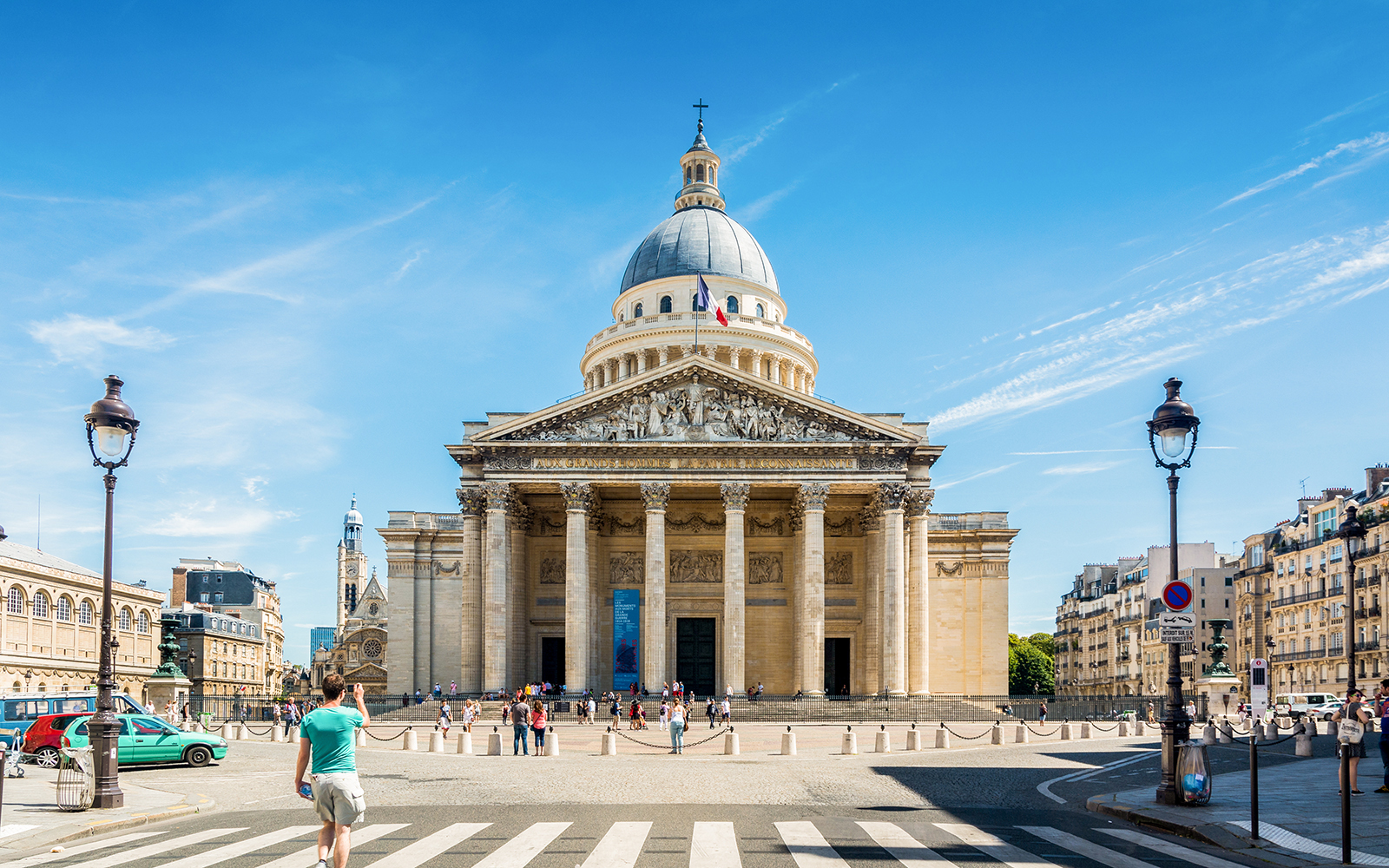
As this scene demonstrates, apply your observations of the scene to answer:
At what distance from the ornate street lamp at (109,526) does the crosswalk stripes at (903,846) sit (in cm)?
1215

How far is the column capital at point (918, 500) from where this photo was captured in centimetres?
6200

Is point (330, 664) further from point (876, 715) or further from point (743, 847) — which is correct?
point (743, 847)

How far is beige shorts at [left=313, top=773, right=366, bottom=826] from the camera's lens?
1068 cm

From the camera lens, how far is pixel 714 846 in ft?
48.7

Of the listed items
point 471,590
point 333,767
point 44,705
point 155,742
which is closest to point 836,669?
point 471,590

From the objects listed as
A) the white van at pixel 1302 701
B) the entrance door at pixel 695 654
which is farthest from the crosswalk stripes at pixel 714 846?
the white van at pixel 1302 701

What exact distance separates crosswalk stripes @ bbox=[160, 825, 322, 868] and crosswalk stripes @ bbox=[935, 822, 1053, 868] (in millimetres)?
8811

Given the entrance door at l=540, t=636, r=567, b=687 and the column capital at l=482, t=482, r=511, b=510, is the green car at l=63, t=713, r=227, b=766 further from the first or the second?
the entrance door at l=540, t=636, r=567, b=687

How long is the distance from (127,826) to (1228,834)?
615 inches

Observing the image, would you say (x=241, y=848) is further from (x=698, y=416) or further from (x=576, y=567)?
(x=698, y=416)

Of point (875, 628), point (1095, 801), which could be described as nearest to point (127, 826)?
Result: point (1095, 801)

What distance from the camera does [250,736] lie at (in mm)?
45094

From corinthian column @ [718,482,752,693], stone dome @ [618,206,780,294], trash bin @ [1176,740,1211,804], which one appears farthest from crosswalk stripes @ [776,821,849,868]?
stone dome @ [618,206,780,294]

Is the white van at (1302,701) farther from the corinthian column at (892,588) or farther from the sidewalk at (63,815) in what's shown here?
the sidewalk at (63,815)
